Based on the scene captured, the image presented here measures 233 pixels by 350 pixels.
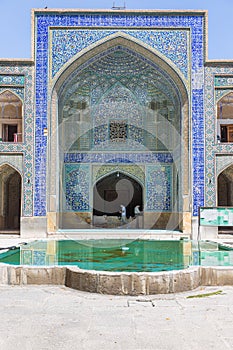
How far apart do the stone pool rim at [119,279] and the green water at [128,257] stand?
540 mm

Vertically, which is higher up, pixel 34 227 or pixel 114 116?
pixel 114 116

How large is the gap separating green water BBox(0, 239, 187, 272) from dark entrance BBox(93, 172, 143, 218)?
285 inches

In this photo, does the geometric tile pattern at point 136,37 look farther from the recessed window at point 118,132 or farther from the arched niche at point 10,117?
the recessed window at point 118,132

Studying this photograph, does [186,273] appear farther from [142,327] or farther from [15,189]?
[15,189]

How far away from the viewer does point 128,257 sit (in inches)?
254

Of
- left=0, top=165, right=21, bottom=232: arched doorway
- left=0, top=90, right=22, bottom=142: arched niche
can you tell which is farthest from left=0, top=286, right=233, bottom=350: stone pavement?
left=0, top=165, right=21, bottom=232: arched doorway

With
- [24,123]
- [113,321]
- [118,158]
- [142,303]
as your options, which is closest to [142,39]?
[118,158]

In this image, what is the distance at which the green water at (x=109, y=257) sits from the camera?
548 cm

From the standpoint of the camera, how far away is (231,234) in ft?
37.5

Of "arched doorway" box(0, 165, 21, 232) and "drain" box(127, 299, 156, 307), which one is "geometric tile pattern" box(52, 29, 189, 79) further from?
"drain" box(127, 299, 156, 307)

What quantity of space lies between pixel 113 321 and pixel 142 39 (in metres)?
9.42

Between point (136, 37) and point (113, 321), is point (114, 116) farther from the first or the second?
point (113, 321)

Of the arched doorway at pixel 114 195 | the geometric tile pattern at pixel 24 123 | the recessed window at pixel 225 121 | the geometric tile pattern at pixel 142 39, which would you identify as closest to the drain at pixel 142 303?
the geometric tile pattern at pixel 142 39

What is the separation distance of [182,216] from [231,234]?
4.98 ft
